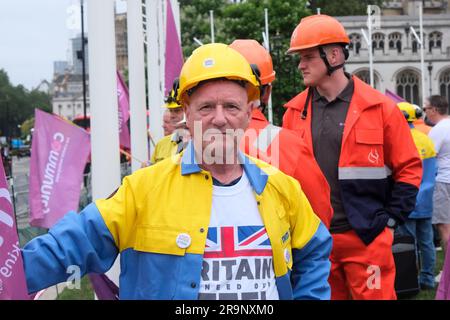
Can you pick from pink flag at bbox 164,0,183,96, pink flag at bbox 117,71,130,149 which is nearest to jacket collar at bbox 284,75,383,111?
pink flag at bbox 164,0,183,96

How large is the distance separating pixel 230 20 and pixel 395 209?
1226 inches

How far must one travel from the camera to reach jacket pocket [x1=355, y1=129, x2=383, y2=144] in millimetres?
4523

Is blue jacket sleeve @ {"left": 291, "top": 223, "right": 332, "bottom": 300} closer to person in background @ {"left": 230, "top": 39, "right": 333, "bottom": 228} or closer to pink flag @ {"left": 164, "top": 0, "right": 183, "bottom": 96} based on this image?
person in background @ {"left": 230, "top": 39, "right": 333, "bottom": 228}

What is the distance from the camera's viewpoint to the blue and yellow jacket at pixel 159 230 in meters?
2.46

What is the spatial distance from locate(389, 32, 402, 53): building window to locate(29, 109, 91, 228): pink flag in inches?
2647

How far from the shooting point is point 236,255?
258cm

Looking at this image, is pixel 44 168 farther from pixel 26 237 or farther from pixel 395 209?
pixel 395 209

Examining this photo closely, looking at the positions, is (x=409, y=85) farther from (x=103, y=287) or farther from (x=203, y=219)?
(x=203, y=219)

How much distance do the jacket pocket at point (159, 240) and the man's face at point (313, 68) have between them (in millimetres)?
2391

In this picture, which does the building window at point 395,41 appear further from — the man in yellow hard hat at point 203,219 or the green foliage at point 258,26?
the man in yellow hard hat at point 203,219

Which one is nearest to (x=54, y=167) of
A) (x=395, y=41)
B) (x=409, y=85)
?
(x=395, y=41)

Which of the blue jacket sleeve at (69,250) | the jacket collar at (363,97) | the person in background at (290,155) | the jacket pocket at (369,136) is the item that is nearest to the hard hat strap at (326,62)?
the jacket collar at (363,97)

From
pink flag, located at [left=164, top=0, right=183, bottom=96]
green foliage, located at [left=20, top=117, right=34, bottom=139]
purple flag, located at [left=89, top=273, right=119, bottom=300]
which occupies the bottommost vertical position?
purple flag, located at [left=89, top=273, right=119, bottom=300]
